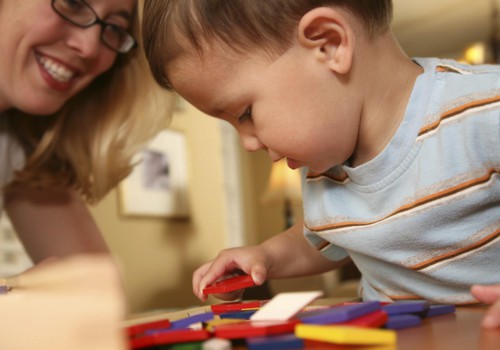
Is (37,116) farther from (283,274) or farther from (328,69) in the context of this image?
(328,69)

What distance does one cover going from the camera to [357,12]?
33.5 inches

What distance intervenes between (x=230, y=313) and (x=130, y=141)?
121 centimetres

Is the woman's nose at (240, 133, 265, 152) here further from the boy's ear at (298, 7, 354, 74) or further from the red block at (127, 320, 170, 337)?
the red block at (127, 320, 170, 337)

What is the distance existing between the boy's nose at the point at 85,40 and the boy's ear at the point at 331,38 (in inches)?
28.8

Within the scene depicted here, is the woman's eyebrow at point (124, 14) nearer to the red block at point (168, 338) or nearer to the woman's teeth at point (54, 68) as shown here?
the woman's teeth at point (54, 68)

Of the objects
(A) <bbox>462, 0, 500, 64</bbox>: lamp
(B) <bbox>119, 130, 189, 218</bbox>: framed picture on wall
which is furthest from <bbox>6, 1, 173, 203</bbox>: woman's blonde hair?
(A) <bbox>462, 0, 500, 64</bbox>: lamp

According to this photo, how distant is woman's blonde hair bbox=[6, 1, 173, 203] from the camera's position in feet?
5.47

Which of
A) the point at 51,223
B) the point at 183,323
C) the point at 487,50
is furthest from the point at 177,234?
the point at 487,50

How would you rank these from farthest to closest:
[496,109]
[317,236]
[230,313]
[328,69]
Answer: [317,236] → [328,69] → [496,109] → [230,313]

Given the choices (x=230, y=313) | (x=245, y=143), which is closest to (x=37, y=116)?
(x=245, y=143)

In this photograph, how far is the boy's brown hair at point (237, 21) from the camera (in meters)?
0.82

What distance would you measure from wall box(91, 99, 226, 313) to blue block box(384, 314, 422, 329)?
2.42 meters

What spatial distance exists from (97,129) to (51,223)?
1.01 ft

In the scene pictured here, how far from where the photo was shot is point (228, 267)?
0.91 m
